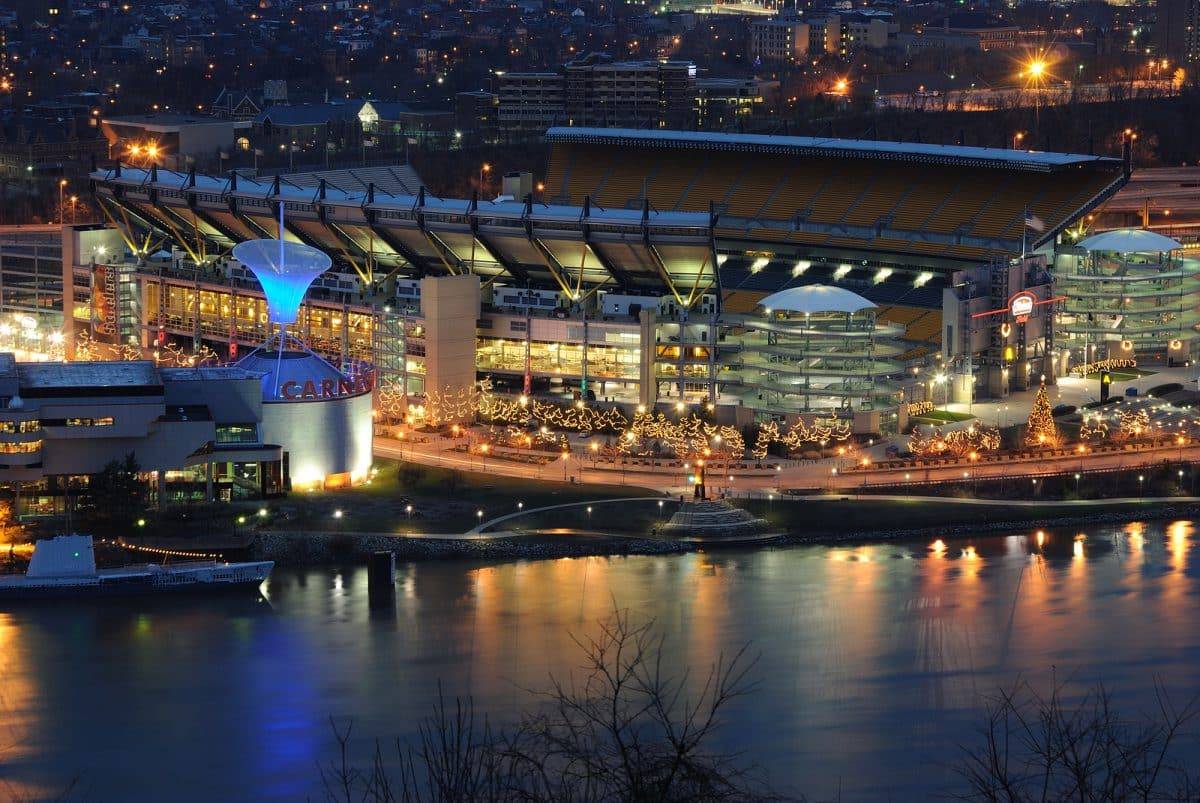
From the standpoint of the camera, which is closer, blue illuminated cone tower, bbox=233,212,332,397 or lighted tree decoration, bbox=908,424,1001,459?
lighted tree decoration, bbox=908,424,1001,459

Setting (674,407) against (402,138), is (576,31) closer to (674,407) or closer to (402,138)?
(402,138)

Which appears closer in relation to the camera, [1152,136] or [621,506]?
[621,506]

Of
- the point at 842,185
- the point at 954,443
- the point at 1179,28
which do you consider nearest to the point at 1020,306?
the point at 954,443

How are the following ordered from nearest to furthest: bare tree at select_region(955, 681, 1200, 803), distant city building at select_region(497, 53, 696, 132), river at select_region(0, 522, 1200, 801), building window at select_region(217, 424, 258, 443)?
1. bare tree at select_region(955, 681, 1200, 803)
2. river at select_region(0, 522, 1200, 801)
3. building window at select_region(217, 424, 258, 443)
4. distant city building at select_region(497, 53, 696, 132)

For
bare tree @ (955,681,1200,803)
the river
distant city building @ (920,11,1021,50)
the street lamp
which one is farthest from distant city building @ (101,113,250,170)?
bare tree @ (955,681,1200,803)

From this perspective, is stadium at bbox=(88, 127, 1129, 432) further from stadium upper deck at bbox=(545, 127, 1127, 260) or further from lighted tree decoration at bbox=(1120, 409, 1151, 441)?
lighted tree decoration at bbox=(1120, 409, 1151, 441)

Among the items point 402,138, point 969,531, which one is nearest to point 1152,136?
point 402,138

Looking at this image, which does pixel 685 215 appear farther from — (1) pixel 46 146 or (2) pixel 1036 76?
(2) pixel 1036 76
